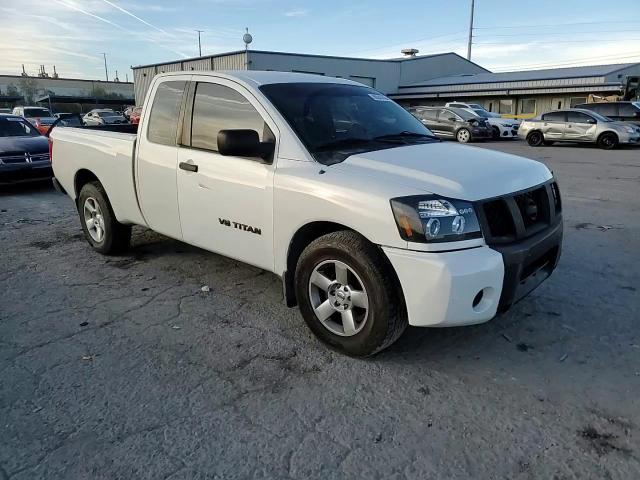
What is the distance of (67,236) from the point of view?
6.61 metres

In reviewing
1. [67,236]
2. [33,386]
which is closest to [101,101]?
[67,236]

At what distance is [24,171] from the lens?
9.96 meters

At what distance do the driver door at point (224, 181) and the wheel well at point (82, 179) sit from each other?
75.2 inches

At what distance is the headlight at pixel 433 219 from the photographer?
287 centimetres

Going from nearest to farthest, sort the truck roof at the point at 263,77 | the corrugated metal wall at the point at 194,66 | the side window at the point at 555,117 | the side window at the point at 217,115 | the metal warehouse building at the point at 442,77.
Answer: the side window at the point at 217,115, the truck roof at the point at 263,77, the side window at the point at 555,117, the metal warehouse building at the point at 442,77, the corrugated metal wall at the point at 194,66

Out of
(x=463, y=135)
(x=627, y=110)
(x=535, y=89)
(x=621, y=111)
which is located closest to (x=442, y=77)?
(x=535, y=89)

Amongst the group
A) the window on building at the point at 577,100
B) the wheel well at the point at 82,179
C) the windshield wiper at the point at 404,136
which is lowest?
the wheel well at the point at 82,179

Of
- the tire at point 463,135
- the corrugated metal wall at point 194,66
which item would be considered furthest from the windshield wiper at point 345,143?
the corrugated metal wall at point 194,66

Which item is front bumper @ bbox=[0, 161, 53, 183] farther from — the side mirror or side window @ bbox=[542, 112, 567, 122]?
side window @ bbox=[542, 112, 567, 122]

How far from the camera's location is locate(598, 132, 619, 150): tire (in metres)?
18.9

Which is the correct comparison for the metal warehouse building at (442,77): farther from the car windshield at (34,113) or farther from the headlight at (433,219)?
the headlight at (433,219)

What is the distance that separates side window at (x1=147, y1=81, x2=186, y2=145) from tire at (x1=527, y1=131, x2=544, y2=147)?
1952 centimetres

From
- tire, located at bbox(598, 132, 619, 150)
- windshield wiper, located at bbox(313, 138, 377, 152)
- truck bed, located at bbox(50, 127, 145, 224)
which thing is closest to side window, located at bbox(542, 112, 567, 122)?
tire, located at bbox(598, 132, 619, 150)

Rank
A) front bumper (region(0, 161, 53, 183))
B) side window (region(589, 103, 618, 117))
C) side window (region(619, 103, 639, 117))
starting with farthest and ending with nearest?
1. side window (region(589, 103, 618, 117))
2. side window (region(619, 103, 639, 117))
3. front bumper (region(0, 161, 53, 183))
